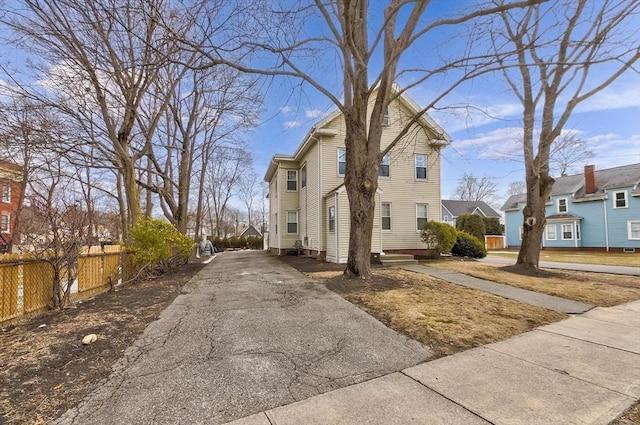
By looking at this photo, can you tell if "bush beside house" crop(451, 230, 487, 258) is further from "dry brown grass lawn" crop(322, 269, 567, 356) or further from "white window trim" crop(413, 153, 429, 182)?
"dry brown grass lawn" crop(322, 269, 567, 356)

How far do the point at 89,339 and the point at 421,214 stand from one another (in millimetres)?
14428

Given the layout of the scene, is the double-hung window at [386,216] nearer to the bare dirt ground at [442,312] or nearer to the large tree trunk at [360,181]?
the large tree trunk at [360,181]

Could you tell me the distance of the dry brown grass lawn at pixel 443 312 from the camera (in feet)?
14.7

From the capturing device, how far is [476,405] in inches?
106

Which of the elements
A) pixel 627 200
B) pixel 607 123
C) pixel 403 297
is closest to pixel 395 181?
pixel 607 123

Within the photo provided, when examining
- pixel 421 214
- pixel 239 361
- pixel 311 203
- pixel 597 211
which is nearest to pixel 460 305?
pixel 239 361

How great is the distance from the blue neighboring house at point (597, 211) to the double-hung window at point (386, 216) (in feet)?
67.7

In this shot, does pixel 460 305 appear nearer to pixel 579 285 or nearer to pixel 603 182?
pixel 579 285

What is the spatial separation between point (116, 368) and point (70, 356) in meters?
0.74

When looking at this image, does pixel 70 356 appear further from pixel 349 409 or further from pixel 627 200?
pixel 627 200

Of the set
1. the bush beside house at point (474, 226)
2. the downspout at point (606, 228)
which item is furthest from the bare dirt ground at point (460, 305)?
the downspout at point (606, 228)

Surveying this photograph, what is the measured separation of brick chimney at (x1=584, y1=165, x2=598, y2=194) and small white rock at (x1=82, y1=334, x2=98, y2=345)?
109 ft

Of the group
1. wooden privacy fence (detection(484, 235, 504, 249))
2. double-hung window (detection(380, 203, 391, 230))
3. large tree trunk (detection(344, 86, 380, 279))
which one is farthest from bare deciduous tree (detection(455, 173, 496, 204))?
large tree trunk (detection(344, 86, 380, 279))

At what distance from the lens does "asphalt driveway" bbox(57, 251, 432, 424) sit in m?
2.73
